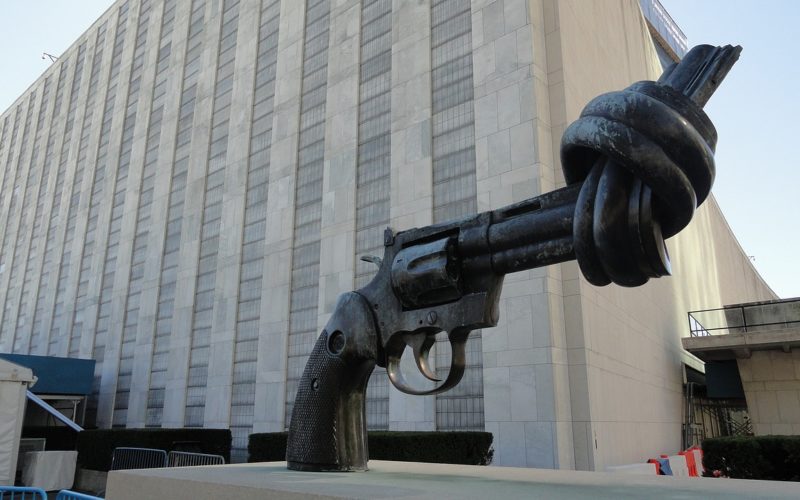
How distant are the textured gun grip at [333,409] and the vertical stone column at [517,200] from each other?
8.18 m

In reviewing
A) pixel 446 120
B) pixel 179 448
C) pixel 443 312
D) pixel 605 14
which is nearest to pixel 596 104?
pixel 443 312

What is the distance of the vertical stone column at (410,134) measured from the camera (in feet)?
48.7

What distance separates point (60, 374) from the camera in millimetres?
24906

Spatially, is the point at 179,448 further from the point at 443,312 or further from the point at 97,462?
the point at 443,312

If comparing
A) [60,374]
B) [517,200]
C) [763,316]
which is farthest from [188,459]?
[763,316]

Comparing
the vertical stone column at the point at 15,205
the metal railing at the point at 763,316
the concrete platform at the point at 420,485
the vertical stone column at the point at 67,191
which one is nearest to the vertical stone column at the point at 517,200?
the concrete platform at the point at 420,485

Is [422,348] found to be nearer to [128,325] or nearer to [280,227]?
[280,227]

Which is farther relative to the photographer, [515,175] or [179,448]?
[179,448]

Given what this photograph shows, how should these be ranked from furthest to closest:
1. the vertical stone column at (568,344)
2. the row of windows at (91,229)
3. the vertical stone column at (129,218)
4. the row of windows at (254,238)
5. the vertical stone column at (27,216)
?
the vertical stone column at (27,216) < the row of windows at (91,229) < the vertical stone column at (129,218) < the row of windows at (254,238) < the vertical stone column at (568,344)

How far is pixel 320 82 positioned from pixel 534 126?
32.5 ft

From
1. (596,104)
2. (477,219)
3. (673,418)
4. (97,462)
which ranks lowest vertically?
(97,462)

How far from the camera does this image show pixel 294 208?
2030cm

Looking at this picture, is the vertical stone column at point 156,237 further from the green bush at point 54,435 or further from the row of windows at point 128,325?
the green bush at point 54,435

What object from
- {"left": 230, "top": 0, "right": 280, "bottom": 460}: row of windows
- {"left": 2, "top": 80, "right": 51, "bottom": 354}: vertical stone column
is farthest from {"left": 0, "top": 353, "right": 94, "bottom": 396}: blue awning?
{"left": 2, "top": 80, "right": 51, "bottom": 354}: vertical stone column
